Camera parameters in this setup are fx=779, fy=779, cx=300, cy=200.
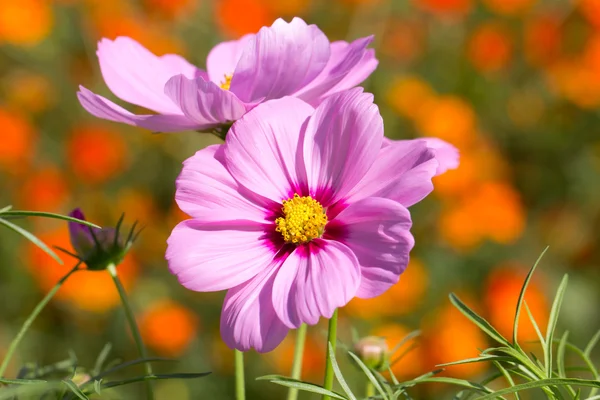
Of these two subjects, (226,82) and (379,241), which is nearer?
(379,241)

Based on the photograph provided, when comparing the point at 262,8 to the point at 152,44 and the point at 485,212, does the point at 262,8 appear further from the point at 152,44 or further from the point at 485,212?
the point at 485,212

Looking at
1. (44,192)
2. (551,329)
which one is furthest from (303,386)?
(44,192)

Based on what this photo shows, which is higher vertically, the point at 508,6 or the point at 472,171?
the point at 508,6

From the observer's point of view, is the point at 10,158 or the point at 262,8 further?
the point at 262,8

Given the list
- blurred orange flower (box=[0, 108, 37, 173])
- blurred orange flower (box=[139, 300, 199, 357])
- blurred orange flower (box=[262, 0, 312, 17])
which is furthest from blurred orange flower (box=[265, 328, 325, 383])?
blurred orange flower (box=[262, 0, 312, 17])

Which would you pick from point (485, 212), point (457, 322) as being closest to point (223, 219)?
point (457, 322)

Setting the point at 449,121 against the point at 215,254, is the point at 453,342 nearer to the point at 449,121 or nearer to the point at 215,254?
the point at 449,121
